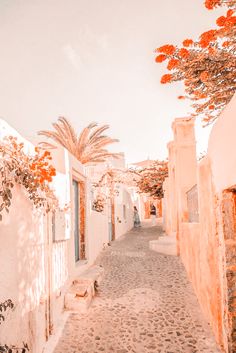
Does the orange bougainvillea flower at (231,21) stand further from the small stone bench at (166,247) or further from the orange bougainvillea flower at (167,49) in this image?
the small stone bench at (166,247)

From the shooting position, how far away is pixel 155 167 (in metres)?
16.9

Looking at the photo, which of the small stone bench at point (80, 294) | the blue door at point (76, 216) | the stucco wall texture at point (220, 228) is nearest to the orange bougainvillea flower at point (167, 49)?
the stucco wall texture at point (220, 228)

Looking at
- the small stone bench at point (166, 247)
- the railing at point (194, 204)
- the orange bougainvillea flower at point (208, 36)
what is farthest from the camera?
the small stone bench at point (166, 247)

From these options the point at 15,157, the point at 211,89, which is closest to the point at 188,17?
the point at 211,89

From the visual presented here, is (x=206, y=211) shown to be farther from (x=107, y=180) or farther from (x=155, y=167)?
(x=155, y=167)

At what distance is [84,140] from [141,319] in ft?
28.3

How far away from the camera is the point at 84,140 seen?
39.0 ft

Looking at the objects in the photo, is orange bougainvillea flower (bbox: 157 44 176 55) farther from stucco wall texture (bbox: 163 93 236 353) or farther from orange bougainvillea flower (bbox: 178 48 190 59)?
stucco wall texture (bbox: 163 93 236 353)

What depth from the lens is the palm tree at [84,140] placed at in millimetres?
11727

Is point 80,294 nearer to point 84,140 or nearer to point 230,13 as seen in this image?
point 230,13

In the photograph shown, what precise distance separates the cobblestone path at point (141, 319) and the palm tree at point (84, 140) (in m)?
5.85

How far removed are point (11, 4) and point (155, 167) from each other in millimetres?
12896

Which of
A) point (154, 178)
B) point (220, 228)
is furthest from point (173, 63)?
point (154, 178)

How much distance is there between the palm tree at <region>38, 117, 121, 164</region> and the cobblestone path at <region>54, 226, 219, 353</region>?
5.85 metres
